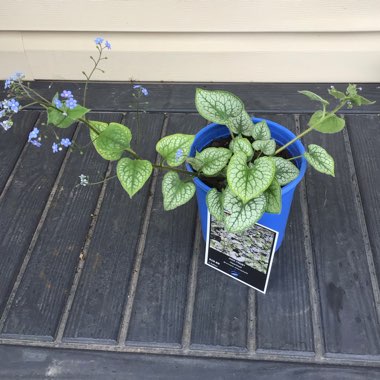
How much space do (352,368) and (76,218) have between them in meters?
0.75

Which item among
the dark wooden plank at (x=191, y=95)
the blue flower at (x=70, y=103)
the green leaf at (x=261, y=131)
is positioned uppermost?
the dark wooden plank at (x=191, y=95)

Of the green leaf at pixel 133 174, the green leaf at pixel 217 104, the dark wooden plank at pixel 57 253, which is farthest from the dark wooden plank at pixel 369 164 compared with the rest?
the dark wooden plank at pixel 57 253

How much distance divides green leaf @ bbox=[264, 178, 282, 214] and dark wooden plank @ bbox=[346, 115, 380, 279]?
390 mm

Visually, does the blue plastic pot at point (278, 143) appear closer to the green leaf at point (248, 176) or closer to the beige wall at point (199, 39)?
the green leaf at point (248, 176)

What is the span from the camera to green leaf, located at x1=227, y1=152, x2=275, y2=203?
745mm

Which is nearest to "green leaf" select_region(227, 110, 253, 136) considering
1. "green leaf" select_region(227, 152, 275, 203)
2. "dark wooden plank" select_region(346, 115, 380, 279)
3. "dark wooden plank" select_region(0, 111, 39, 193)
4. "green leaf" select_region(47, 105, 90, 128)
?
"green leaf" select_region(227, 152, 275, 203)

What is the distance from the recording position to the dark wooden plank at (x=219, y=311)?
95 cm

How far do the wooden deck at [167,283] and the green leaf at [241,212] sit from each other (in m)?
0.29

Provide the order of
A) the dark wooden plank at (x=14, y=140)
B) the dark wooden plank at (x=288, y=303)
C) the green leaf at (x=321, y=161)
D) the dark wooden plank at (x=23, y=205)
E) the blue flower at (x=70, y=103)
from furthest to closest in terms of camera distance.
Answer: the dark wooden plank at (x=14, y=140), the dark wooden plank at (x=23, y=205), the dark wooden plank at (x=288, y=303), the green leaf at (x=321, y=161), the blue flower at (x=70, y=103)

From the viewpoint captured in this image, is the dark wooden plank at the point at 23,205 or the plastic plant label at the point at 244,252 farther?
the dark wooden plank at the point at 23,205

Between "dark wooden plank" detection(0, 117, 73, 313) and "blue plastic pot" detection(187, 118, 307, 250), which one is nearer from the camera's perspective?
"blue plastic pot" detection(187, 118, 307, 250)

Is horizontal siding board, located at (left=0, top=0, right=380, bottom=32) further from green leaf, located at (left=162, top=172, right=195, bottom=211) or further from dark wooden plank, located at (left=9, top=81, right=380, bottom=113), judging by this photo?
green leaf, located at (left=162, top=172, right=195, bottom=211)

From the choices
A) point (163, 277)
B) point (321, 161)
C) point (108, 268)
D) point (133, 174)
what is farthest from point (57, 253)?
point (321, 161)

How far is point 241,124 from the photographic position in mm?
905
